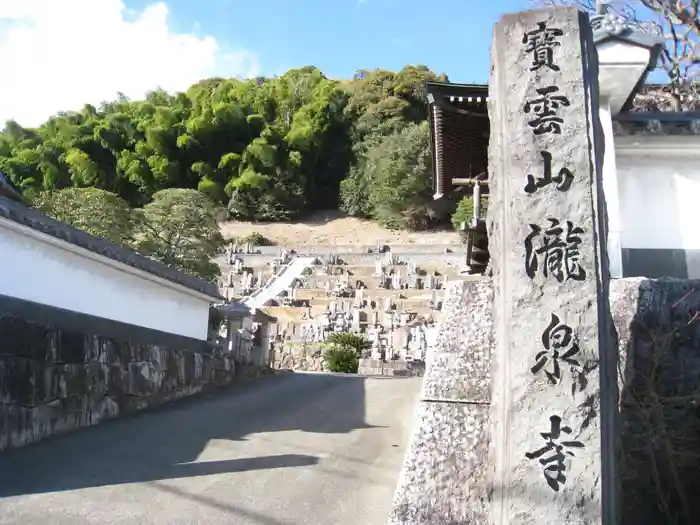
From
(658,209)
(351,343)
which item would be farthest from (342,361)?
(658,209)

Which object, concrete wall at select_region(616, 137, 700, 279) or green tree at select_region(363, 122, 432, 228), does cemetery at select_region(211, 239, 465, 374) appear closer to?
green tree at select_region(363, 122, 432, 228)

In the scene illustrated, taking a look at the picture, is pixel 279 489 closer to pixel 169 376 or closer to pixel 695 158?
pixel 169 376

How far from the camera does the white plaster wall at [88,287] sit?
20.1 ft

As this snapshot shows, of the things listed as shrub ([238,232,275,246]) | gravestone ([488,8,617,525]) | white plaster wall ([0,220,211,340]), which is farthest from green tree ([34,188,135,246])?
shrub ([238,232,275,246])

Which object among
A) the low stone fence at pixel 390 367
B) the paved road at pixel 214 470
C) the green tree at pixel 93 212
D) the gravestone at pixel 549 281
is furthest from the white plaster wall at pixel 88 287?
the green tree at pixel 93 212

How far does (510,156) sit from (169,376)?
6.27m

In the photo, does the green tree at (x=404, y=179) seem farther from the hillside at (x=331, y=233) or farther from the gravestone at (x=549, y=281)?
the gravestone at (x=549, y=281)

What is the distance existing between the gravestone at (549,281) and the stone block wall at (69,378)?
13.6 ft

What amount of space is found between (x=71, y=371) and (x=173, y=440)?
3.96 ft

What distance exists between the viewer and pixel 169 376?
26.7ft

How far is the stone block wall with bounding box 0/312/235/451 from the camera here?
5.13 metres

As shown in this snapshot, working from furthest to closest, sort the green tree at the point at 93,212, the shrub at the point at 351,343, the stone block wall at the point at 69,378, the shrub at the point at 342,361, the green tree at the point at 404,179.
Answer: the green tree at the point at 404,179
the shrub at the point at 351,343
the green tree at the point at 93,212
the shrub at the point at 342,361
the stone block wall at the point at 69,378

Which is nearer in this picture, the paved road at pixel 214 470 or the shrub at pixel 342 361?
the paved road at pixel 214 470

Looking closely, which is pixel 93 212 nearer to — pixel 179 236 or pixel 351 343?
pixel 179 236
